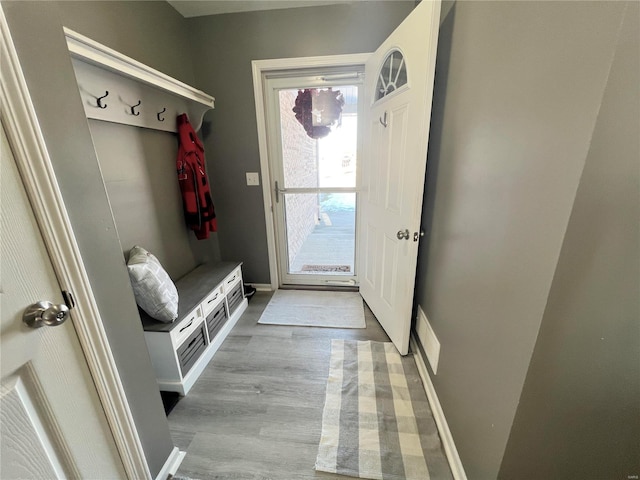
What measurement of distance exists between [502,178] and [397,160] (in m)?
0.85

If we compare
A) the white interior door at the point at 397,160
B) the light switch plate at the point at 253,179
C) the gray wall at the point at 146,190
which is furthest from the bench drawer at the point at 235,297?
the white interior door at the point at 397,160

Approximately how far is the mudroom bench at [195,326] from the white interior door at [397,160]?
1205 mm

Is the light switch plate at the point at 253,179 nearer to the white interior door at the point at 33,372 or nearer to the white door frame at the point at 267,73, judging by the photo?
the white door frame at the point at 267,73

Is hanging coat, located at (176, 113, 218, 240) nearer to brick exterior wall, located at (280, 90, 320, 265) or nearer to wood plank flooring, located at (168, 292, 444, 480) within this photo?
brick exterior wall, located at (280, 90, 320, 265)

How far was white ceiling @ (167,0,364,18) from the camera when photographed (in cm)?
193

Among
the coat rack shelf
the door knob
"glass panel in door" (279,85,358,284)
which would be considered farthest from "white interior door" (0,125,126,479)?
"glass panel in door" (279,85,358,284)

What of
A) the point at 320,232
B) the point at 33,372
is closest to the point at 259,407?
the point at 33,372

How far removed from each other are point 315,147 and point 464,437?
232 centimetres

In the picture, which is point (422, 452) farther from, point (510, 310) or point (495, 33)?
point (495, 33)

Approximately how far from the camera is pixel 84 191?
0.75 metres

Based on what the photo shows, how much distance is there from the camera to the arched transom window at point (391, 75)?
5.12 feet

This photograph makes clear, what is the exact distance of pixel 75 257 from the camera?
0.71 m

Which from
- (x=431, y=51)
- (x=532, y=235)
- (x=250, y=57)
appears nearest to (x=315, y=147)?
(x=250, y=57)

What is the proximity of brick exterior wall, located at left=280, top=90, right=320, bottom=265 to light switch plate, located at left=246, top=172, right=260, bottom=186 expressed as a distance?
0.27 m
